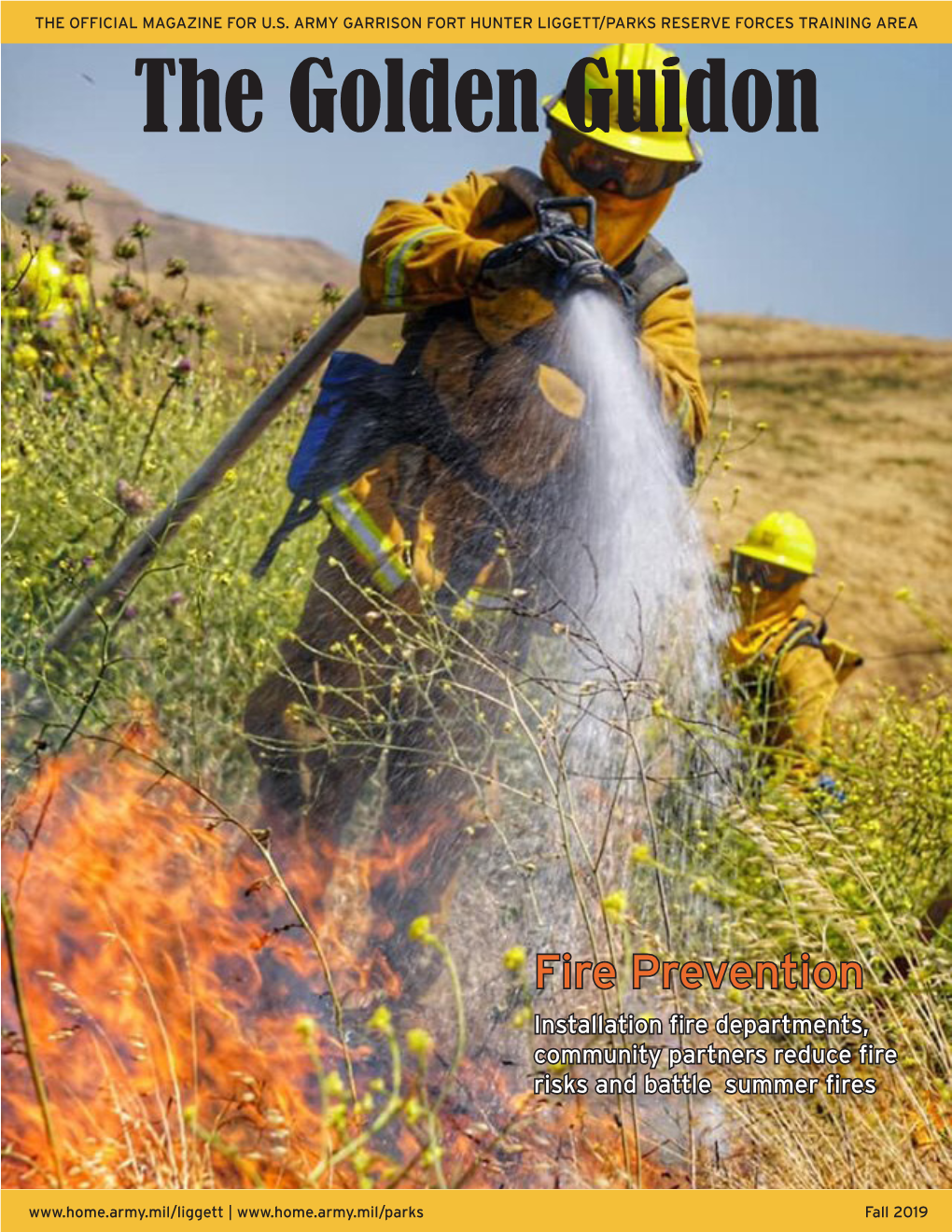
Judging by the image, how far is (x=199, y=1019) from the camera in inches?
139

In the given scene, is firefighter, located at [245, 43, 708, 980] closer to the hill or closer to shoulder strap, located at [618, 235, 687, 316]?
shoulder strap, located at [618, 235, 687, 316]

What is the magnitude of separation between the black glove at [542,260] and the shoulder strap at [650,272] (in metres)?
0.48

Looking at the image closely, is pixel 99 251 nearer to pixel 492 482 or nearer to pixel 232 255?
pixel 232 255

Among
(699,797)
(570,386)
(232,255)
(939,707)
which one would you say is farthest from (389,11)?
(232,255)

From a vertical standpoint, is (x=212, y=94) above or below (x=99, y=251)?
below

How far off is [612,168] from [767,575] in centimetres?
198

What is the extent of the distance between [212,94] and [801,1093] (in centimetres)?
241

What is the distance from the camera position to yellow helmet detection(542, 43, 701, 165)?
3971 mm

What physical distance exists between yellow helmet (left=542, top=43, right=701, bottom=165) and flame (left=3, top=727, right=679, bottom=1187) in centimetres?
161

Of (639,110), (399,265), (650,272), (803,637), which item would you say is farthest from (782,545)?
(399,265)

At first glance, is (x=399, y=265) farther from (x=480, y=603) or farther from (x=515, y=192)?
(x=480, y=603)

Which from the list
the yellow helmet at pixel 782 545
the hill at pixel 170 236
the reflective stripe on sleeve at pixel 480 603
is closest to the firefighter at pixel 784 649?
the yellow helmet at pixel 782 545

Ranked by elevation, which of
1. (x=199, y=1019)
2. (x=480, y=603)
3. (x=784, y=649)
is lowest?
(x=199, y=1019)

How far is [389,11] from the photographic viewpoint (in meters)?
3.71
